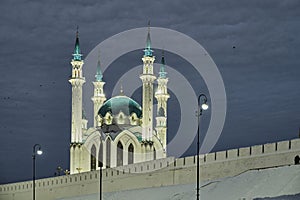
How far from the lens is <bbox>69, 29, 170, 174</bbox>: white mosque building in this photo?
69.8m

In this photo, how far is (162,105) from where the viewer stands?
7688cm

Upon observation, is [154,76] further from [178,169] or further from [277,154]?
[277,154]

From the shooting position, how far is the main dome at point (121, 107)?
240 ft

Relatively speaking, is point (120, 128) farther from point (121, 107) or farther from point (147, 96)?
point (147, 96)

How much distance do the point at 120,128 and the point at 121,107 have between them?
2.46m

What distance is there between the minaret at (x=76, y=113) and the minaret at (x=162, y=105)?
8.36 m

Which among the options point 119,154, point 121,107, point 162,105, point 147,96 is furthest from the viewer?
point 162,105

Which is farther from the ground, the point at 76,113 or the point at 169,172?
the point at 76,113

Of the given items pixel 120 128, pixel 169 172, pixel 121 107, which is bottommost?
pixel 169 172

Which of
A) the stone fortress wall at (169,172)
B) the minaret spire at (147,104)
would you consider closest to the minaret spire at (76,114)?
the minaret spire at (147,104)

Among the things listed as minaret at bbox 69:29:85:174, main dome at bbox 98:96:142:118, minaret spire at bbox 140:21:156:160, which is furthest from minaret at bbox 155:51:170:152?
minaret at bbox 69:29:85:174

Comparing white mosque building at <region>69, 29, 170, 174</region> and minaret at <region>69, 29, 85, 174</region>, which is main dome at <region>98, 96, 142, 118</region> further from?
minaret at <region>69, 29, 85, 174</region>

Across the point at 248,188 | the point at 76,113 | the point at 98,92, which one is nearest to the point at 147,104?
the point at 76,113

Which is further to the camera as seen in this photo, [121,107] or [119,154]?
[121,107]
